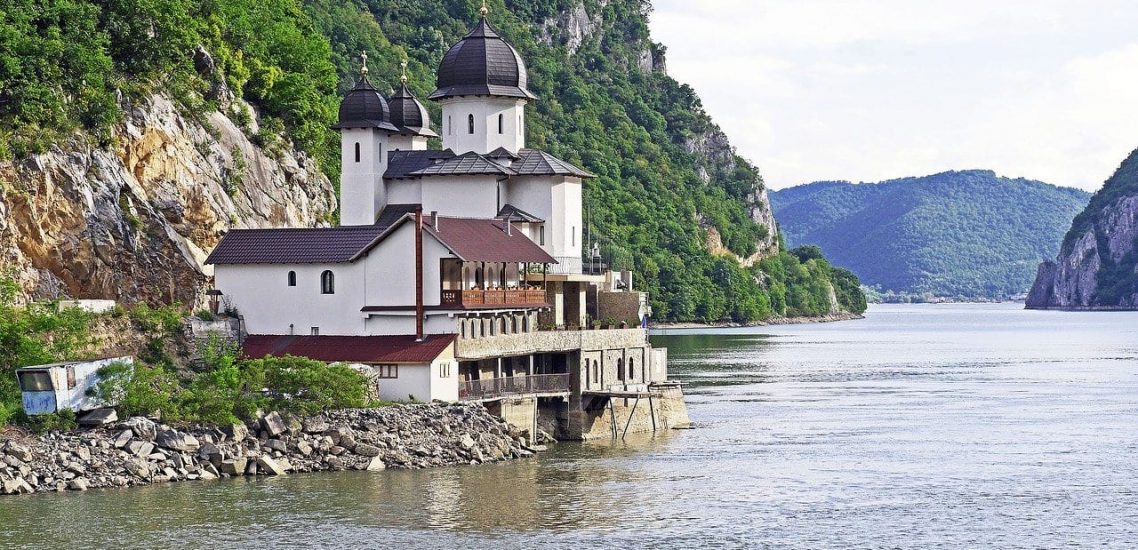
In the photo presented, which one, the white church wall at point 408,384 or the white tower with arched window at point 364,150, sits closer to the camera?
the white church wall at point 408,384

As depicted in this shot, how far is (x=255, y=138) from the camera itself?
94.4m

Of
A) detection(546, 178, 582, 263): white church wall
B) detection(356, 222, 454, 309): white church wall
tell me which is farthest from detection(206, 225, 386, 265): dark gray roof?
detection(546, 178, 582, 263): white church wall

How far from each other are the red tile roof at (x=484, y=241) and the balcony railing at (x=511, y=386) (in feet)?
14.7

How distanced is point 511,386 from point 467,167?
493 inches

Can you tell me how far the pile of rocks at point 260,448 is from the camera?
5544cm

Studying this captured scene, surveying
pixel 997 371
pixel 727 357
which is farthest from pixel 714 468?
pixel 727 357

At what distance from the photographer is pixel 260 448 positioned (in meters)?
59.5

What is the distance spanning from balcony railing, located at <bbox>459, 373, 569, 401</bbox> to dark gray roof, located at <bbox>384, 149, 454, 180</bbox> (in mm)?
13354

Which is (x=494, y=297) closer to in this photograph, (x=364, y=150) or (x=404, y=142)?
(x=364, y=150)

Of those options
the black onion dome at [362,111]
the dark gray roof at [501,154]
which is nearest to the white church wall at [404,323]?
the dark gray roof at [501,154]

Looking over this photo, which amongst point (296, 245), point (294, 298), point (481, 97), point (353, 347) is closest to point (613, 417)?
point (353, 347)

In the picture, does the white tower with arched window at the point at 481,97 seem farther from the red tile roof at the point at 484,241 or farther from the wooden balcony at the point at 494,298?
the wooden balcony at the point at 494,298

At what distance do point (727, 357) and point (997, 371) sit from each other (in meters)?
22.7

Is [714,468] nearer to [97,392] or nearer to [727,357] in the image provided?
[97,392]
